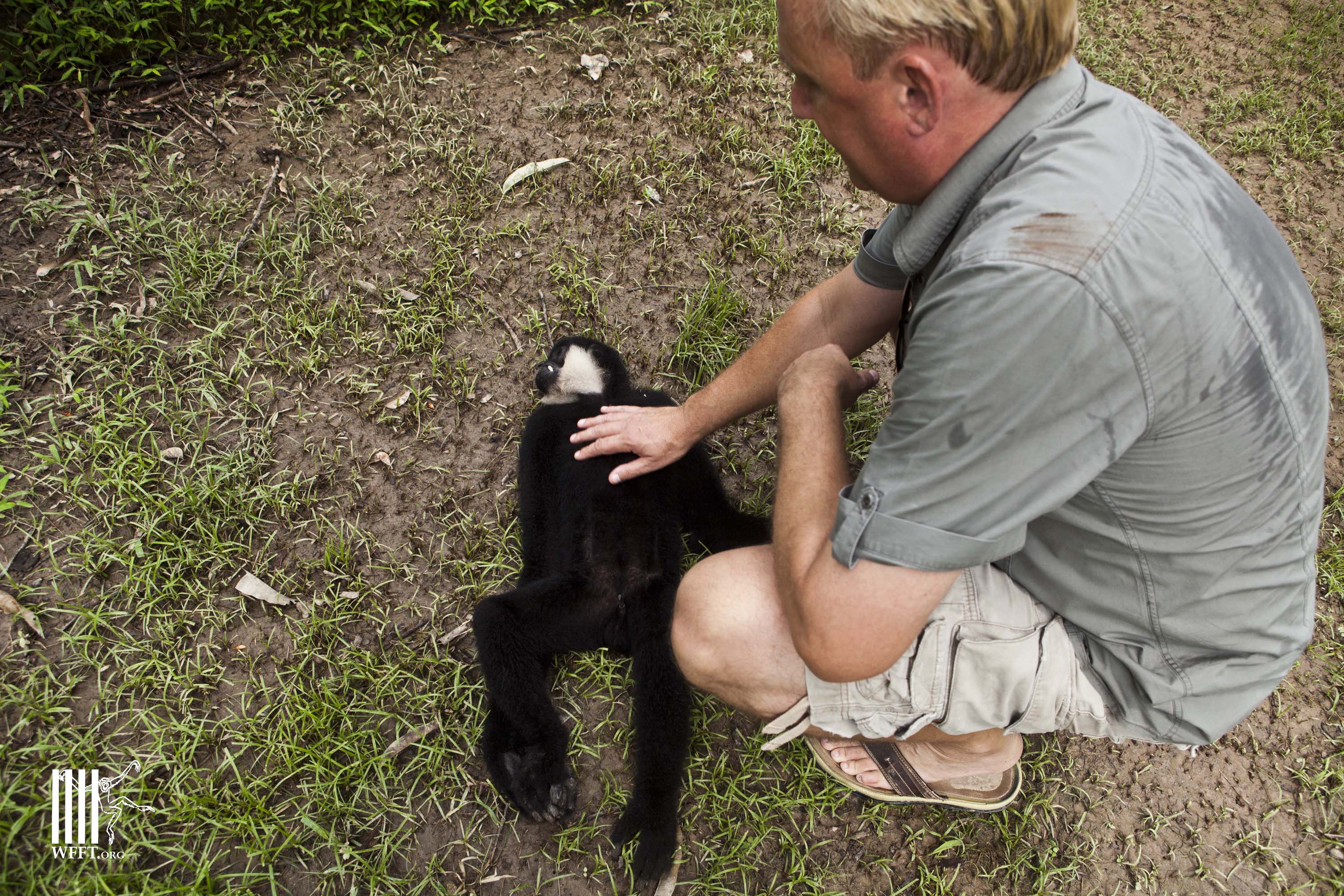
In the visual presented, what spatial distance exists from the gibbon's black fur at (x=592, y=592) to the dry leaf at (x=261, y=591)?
2.73ft

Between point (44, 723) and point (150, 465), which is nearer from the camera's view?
point (44, 723)

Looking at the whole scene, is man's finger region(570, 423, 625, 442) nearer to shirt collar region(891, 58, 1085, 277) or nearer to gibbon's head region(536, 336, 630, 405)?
gibbon's head region(536, 336, 630, 405)

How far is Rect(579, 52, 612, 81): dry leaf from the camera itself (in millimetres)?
4559

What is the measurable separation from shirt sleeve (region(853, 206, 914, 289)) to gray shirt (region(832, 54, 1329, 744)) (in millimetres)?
558

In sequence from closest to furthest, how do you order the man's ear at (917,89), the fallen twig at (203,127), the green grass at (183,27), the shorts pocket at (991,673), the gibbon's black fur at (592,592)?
the man's ear at (917,89) < the shorts pocket at (991,673) < the gibbon's black fur at (592,592) < the green grass at (183,27) < the fallen twig at (203,127)

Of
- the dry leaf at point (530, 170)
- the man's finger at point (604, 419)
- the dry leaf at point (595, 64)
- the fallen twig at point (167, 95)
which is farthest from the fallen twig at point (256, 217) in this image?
the man's finger at point (604, 419)

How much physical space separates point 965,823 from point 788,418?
62.1 inches

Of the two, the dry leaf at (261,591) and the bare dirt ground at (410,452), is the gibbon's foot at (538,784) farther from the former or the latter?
the dry leaf at (261,591)

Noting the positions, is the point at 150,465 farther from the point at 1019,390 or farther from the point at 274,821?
the point at 1019,390

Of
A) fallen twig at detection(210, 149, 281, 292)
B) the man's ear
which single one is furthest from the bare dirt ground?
the man's ear

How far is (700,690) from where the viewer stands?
2789mm

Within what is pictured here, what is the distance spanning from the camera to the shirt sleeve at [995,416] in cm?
156

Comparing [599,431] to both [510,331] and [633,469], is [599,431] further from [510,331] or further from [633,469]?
[510,331]

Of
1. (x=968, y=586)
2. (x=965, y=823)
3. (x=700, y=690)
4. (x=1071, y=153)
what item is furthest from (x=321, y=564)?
(x=1071, y=153)
